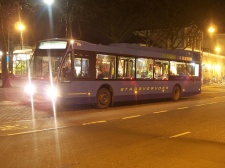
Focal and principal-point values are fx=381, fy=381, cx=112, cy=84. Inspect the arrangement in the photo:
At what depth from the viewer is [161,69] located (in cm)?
2214

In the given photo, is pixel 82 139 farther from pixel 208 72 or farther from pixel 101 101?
pixel 208 72

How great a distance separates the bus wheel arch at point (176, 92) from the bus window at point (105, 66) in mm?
6422

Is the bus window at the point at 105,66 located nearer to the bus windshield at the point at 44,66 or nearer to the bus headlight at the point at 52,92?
the bus windshield at the point at 44,66

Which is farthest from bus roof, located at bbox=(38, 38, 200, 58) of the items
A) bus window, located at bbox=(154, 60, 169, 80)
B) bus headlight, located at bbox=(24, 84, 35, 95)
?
bus headlight, located at bbox=(24, 84, 35, 95)

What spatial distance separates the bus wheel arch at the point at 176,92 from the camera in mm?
23609

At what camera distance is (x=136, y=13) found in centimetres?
3506

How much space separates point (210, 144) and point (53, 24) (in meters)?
31.2

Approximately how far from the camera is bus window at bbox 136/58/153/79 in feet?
66.3

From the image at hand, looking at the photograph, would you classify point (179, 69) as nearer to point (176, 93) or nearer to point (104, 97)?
point (176, 93)

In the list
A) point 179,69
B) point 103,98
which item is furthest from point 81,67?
point 179,69

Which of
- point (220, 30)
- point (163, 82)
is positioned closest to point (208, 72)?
point (220, 30)

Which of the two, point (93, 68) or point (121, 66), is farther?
point (121, 66)

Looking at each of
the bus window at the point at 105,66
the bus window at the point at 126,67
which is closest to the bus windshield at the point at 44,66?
the bus window at the point at 105,66

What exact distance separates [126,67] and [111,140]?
974 cm
